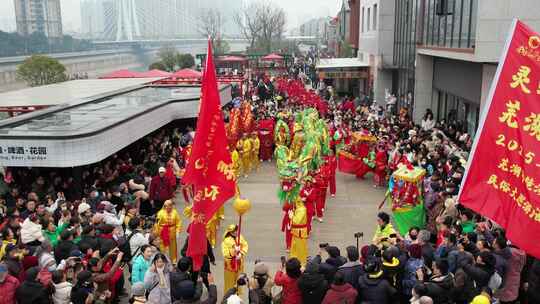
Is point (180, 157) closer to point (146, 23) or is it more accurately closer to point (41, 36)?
point (41, 36)

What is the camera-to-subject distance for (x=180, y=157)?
15203 mm

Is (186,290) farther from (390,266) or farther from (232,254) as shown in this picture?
(390,266)

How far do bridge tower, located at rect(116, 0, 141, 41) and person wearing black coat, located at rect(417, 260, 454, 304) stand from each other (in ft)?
609

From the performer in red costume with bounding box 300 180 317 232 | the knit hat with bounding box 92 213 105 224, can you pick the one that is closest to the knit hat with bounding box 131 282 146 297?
the knit hat with bounding box 92 213 105 224

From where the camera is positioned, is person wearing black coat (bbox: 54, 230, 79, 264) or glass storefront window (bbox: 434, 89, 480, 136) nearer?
person wearing black coat (bbox: 54, 230, 79, 264)

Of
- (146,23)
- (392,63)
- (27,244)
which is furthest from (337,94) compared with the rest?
(146,23)

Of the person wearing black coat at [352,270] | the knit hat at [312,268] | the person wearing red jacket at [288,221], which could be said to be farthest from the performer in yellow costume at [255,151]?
the knit hat at [312,268]

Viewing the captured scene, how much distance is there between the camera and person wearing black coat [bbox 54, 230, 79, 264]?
24.8 feet

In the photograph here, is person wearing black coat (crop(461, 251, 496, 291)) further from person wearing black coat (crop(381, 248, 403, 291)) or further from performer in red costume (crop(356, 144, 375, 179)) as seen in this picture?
performer in red costume (crop(356, 144, 375, 179))

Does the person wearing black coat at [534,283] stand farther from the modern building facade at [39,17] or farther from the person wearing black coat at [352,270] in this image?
the modern building facade at [39,17]

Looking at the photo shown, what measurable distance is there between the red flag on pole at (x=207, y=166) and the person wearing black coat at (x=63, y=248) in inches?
69.4

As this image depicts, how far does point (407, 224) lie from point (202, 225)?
16.2ft

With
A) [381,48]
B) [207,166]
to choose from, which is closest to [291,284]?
[207,166]

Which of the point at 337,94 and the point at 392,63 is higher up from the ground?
the point at 392,63
